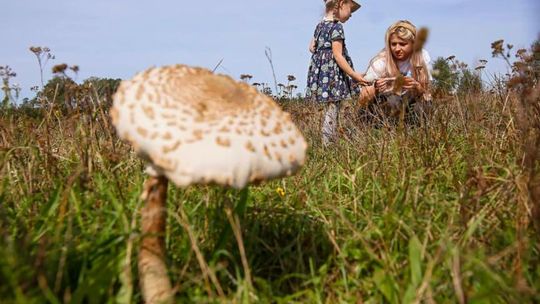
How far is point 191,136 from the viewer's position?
5.35ft

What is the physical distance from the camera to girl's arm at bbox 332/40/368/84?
19.5 ft

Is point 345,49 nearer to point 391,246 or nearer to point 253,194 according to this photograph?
point 253,194

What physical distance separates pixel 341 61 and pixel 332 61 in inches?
9.0

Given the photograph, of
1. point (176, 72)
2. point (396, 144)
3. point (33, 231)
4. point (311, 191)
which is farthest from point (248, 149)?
point (396, 144)

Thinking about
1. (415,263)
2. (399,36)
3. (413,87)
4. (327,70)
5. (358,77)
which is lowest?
(415,263)

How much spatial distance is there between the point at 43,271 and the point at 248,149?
0.79 meters

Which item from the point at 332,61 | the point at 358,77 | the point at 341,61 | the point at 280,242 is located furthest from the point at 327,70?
the point at 280,242

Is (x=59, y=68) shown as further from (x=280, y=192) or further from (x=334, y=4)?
(x=334, y=4)

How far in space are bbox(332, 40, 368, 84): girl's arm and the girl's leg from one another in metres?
0.41

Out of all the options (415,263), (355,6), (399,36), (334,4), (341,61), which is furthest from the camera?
(355,6)

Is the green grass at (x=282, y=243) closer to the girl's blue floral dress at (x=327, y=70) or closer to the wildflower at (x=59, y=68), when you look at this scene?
the wildflower at (x=59, y=68)

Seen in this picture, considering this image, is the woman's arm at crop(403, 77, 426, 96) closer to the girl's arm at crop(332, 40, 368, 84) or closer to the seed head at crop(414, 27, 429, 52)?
the girl's arm at crop(332, 40, 368, 84)

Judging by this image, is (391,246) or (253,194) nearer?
(391,246)

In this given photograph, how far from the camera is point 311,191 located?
3.04 meters
